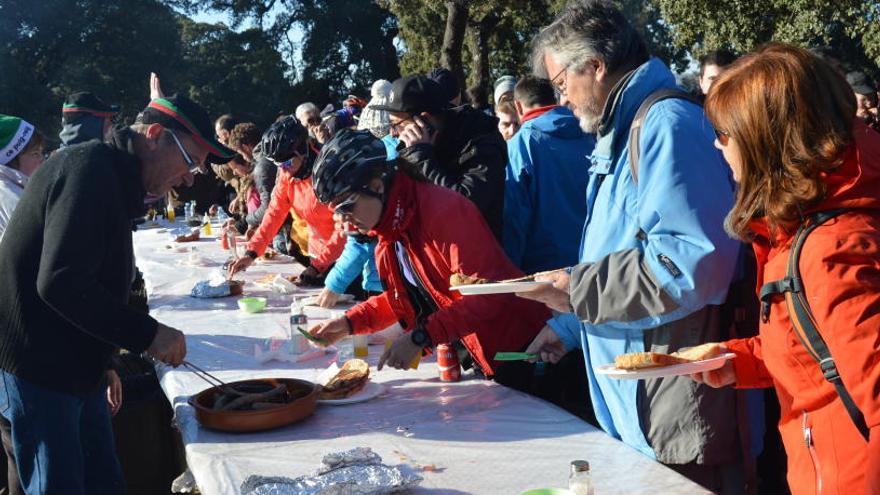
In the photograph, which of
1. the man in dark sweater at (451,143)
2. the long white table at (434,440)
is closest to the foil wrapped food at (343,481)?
the long white table at (434,440)

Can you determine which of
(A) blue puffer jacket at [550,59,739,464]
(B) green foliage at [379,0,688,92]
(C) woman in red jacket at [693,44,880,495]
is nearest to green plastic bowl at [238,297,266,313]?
(A) blue puffer jacket at [550,59,739,464]

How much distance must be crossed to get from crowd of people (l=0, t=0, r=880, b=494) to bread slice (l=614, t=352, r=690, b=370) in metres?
0.15

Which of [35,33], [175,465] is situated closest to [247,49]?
[35,33]

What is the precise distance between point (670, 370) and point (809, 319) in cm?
34

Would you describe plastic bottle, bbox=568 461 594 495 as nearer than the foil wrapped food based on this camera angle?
Yes

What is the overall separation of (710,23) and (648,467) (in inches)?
482

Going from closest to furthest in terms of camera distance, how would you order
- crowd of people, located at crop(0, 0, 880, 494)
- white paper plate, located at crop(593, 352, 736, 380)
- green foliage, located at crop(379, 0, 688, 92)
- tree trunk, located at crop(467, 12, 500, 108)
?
crowd of people, located at crop(0, 0, 880, 494), white paper plate, located at crop(593, 352, 736, 380), tree trunk, located at crop(467, 12, 500, 108), green foliage, located at crop(379, 0, 688, 92)

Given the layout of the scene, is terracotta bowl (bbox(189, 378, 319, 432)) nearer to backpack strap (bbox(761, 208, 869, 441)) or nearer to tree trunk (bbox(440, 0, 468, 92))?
backpack strap (bbox(761, 208, 869, 441))

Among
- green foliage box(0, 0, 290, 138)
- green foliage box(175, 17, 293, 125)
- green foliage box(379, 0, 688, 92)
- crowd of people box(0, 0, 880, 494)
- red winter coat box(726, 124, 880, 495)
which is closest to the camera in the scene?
red winter coat box(726, 124, 880, 495)

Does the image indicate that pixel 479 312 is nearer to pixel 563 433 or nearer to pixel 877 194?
pixel 563 433

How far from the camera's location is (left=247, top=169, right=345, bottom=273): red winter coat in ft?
17.0

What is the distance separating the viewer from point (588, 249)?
2.17 metres


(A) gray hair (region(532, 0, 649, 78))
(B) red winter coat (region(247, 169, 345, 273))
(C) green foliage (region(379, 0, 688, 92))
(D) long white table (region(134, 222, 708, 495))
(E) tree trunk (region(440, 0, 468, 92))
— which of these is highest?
(C) green foliage (region(379, 0, 688, 92))

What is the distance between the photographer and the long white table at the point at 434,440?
1952mm
